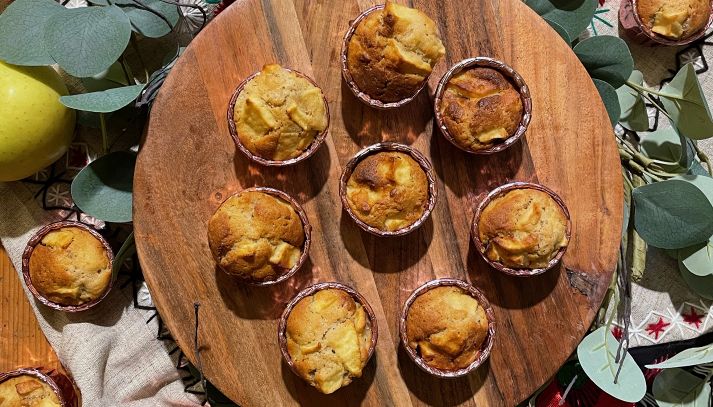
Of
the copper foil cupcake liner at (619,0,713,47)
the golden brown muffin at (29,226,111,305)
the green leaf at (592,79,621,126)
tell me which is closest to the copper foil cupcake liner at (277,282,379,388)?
the golden brown muffin at (29,226,111,305)

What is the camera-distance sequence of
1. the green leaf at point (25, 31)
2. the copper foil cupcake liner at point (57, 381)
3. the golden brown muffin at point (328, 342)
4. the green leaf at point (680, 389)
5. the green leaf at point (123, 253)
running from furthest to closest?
the green leaf at point (680, 389) < the copper foil cupcake liner at point (57, 381) < the green leaf at point (123, 253) < the green leaf at point (25, 31) < the golden brown muffin at point (328, 342)

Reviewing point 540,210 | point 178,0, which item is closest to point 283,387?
point 540,210

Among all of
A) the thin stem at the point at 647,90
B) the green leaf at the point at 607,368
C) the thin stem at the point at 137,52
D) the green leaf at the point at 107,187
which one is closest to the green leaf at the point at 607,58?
the thin stem at the point at 647,90

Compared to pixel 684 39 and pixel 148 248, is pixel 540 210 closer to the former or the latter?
pixel 684 39

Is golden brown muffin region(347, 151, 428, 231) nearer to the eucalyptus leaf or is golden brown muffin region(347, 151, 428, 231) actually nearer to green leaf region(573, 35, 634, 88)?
green leaf region(573, 35, 634, 88)

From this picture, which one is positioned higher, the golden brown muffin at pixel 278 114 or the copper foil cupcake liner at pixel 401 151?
the golden brown muffin at pixel 278 114

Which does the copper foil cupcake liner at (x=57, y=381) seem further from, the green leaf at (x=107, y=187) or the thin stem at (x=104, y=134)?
the thin stem at (x=104, y=134)

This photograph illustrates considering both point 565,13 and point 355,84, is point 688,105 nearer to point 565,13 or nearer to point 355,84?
point 565,13

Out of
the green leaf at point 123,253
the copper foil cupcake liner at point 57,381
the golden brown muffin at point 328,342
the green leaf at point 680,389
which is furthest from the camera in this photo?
the green leaf at point 680,389
